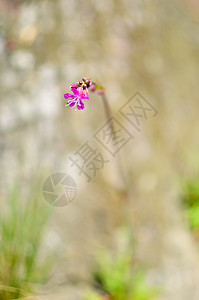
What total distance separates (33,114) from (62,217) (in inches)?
34.7

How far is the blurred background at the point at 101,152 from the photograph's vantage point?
2320mm

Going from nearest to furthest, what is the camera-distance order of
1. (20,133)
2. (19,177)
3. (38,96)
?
(19,177) < (20,133) < (38,96)

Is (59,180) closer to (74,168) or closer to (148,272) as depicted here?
(74,168)

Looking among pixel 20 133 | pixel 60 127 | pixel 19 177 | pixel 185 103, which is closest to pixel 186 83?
pixel 185 103

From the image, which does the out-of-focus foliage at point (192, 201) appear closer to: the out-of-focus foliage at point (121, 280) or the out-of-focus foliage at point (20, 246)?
the out-of-focus foliage at point (121, 280)

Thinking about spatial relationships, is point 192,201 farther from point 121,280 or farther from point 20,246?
point 20,246

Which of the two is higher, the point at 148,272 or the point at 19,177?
the point at 19,177

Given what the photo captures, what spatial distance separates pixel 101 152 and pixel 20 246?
1216 millimetres

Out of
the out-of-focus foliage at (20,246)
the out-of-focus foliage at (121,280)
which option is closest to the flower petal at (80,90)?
the out-of-focus foliage at (20,246)

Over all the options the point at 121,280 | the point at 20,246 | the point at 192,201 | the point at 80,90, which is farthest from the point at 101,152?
the point at 80,90

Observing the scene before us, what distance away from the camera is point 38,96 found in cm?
297

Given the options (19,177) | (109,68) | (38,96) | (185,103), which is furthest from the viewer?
(185,103)

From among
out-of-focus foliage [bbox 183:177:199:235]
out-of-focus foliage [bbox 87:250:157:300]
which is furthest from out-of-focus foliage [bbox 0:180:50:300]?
out-of-focus foliage [bbox 183:177:199:235]

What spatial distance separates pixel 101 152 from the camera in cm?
300
